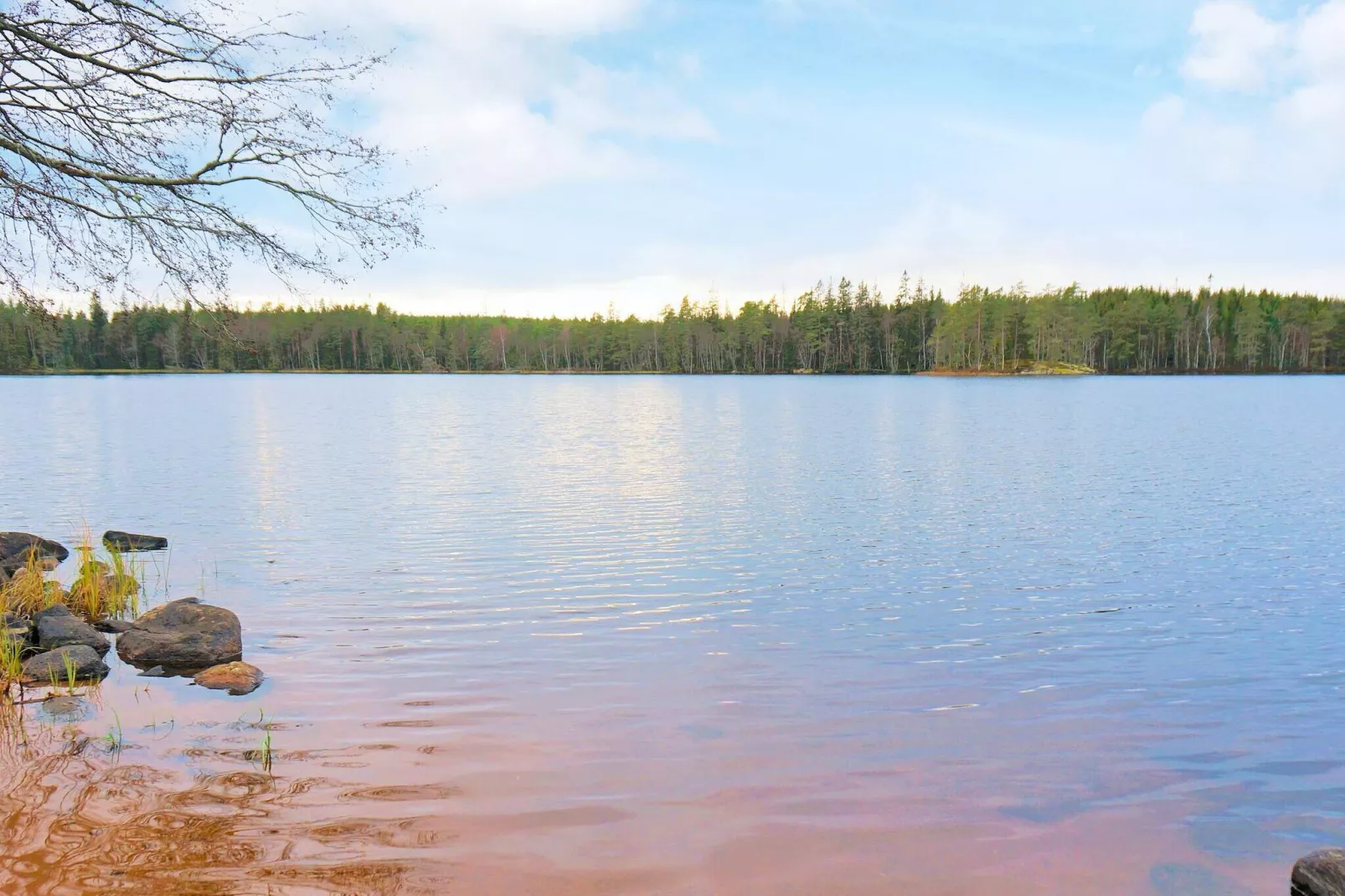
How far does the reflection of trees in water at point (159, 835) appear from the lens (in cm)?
571

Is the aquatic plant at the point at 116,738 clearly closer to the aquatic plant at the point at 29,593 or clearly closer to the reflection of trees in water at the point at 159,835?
the reflection of trees in water at the point at 159,835

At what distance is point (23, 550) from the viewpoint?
16453 millimetres

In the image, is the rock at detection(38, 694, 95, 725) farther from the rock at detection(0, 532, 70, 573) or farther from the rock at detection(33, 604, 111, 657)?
the rock at detection(0, 532, 70, 573)

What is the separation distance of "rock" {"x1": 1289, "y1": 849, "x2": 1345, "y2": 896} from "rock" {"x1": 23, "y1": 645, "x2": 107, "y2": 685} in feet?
38.3

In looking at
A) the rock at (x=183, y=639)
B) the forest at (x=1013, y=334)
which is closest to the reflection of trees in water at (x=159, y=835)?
the rock at (x=183, y=639)

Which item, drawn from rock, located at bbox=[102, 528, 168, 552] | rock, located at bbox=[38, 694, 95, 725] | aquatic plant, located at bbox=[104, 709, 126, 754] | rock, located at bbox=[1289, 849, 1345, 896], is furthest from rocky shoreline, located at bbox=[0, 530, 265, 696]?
rock, located at bbox=[1289, 849, 1345, 896]

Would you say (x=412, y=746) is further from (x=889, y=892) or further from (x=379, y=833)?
(x=889, y=892)

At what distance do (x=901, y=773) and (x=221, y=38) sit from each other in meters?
11.5

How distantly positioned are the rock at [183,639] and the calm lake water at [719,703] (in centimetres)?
48

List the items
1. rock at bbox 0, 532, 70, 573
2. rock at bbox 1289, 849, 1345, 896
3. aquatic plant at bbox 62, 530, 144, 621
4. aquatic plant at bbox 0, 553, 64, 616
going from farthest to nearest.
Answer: rock at bbox 0, 532, 70, 573 → aquatic plant at bbox 62, 530, 144, 621 → aquatic plant at bbox 0, 553, 64, 616 → rock at bbox 1289, 849, 1345, 896

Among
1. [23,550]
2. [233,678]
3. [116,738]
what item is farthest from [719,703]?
[23,550]

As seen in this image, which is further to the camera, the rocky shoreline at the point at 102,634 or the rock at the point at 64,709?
the rocky shoreline at the point at 102,634

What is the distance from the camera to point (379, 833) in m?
6.54

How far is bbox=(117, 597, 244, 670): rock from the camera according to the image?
10.9 m
